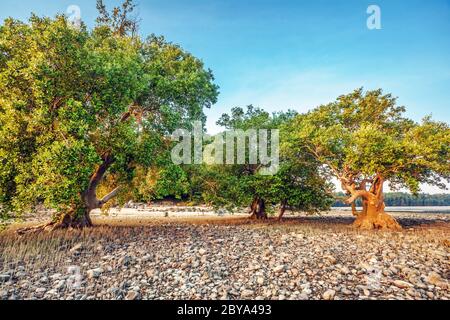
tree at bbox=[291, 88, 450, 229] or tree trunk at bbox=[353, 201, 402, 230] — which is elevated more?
tree at bbox=[291, 88, 450, 229]

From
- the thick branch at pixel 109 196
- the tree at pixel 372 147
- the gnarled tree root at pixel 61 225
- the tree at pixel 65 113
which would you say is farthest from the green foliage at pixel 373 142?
the gnarled tree root at pixel 61 225

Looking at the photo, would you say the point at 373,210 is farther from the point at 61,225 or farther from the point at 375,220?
the point at 61,225

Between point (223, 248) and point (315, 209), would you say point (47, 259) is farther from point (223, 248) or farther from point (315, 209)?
point (315, 209)

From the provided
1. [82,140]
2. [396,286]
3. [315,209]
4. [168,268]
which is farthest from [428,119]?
[82,140]

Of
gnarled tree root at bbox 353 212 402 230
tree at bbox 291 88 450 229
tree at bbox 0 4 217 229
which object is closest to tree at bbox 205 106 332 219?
tree at bbox 291 88 450 229

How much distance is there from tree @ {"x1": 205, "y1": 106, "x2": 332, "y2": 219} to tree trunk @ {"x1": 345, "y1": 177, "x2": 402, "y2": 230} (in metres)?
3.37

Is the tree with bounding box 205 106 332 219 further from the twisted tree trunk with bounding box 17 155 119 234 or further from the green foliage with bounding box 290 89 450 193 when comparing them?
the twisted tree trunk with bounding box 17 155 119 234

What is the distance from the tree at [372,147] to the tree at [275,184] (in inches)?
80.1

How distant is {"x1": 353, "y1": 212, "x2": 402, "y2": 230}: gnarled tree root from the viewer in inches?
948

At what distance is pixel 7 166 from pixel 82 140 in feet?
12.8

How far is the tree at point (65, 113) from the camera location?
13.4 meters

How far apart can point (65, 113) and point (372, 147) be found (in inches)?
826

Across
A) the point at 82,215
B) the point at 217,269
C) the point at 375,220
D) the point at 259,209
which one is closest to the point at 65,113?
the point at 82,215

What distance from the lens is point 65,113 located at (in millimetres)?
13906
